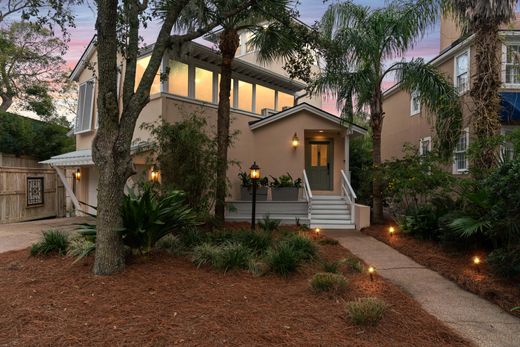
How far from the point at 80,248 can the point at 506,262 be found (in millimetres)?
7049

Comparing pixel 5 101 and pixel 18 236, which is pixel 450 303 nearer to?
pixel 18 236

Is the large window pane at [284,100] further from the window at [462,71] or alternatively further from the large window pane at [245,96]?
the window at [462,71]

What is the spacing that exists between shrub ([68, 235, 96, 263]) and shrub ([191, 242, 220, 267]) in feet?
5.51

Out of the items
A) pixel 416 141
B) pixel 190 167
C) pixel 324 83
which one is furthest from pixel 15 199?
pixel 416 141

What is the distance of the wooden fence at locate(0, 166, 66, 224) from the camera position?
45.3 ft

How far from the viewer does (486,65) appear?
345 inches

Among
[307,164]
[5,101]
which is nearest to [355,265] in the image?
[307,164]

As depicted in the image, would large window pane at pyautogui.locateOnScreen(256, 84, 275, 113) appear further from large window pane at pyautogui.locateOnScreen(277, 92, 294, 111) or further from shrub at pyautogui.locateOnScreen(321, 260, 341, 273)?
shrub at pyautogui.locateOnScreen(321, 260, 341, 273)

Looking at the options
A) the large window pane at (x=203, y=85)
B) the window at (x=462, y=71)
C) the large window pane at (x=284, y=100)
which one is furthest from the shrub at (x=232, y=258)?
the large window pane at (x=284, y=100)

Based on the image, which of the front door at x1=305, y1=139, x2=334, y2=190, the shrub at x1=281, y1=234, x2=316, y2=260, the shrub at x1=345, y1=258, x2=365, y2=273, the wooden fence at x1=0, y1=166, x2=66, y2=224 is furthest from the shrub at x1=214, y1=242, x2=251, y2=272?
the wooden fence at x1=0, y1=166, x2=66, y2=224

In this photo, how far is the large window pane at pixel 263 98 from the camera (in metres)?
15.7

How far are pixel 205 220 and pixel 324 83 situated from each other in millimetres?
6085

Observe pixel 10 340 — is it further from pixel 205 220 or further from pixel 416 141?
pixel 416 141

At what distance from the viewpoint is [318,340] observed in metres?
3.58
